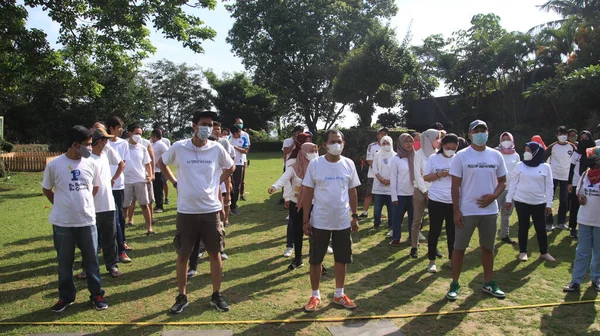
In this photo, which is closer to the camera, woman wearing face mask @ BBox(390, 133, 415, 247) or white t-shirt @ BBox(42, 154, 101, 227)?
white t-shirt @ BBox(42, 154, 101, 227)

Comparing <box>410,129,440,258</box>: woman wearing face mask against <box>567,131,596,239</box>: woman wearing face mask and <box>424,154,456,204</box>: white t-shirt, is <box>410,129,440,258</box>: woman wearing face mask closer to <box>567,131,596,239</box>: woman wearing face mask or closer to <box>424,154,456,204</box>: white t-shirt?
<box>424,154,456,204</box>: white t-shirt

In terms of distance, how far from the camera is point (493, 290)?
5305mm

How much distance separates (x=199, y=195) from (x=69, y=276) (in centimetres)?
167

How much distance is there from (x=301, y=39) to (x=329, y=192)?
3220 centimetres

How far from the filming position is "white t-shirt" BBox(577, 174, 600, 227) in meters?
5.31

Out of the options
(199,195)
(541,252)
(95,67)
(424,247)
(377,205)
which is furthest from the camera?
(95,67)

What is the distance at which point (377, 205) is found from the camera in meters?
8.73

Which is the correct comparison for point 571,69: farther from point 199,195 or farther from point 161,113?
point 161,113

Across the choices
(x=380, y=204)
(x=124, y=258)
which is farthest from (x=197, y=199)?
(x=380, y=204)

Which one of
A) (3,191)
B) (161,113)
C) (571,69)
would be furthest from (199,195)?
(161,113)

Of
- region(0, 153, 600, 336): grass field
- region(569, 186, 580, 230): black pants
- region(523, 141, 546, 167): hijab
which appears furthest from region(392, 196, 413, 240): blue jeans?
region(569, 186, 580, 230): black pants

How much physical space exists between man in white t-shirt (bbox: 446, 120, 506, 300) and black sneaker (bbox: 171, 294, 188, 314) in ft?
9.77

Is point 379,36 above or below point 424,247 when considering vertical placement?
above

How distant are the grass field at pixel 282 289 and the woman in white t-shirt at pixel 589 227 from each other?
0.20m
